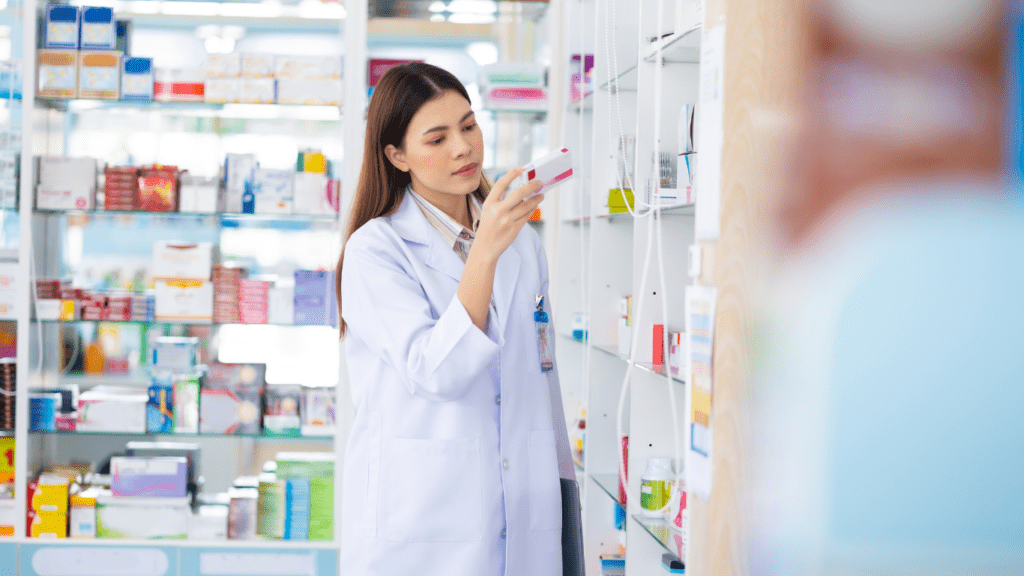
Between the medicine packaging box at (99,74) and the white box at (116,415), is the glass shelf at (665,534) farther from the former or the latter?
the medicine packaging box at (99,74)

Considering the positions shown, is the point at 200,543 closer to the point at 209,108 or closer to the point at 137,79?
the point at 209,108

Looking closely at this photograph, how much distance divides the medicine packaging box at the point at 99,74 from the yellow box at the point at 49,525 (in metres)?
1.73

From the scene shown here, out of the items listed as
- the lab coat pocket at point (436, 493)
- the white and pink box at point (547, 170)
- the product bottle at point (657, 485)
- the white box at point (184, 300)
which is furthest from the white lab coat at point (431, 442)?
the white box at point (184, 300)

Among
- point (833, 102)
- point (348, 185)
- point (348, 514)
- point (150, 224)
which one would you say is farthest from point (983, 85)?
point (150, 224)

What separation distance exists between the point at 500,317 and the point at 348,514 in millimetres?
491

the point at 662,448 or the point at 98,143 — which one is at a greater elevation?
the point at 98,143

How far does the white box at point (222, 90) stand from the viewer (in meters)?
3.74

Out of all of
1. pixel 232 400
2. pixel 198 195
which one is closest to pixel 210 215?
pixel 198 195

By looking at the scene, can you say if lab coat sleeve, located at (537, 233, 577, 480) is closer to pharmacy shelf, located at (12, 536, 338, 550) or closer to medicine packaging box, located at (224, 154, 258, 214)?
pharmacy shelf, located at (12, 536, 338, 550)

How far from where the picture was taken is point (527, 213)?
1.60 metres

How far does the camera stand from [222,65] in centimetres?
372

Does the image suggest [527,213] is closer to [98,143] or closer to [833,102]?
[833,102]

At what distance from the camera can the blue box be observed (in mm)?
3648

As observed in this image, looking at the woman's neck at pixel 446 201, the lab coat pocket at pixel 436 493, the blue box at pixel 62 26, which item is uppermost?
the blue box at pixel 62 26
